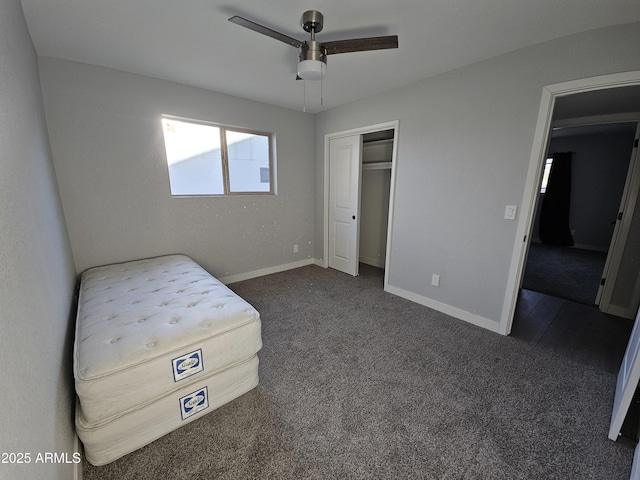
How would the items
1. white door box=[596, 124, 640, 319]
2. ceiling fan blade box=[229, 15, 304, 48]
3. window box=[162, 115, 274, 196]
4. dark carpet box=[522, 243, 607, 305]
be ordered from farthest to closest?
1. dark carpet box=[522, 243, 607, 305]
2. window box=[162, 115, 274, 196]
3. white door box=[596, 124, 640, 319]
4. ceiling fan blade box=[229, 15, 304, 48]

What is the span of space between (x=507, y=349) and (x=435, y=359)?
679 mm

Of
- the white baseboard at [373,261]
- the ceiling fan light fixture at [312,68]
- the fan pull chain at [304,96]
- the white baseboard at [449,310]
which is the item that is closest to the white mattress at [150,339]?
the ceiling fan light fixture at [312,68]

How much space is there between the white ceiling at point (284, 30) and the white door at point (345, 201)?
43.3 inches

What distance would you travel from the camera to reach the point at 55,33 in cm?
181

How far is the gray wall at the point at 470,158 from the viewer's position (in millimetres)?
1853

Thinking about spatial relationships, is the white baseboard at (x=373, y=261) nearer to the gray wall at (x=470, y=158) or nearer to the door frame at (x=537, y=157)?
the gray wall at (x=470, y=158)

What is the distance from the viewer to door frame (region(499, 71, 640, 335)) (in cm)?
169

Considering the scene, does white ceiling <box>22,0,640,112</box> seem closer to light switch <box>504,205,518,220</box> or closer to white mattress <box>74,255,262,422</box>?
light switch <box>504,205,518,220</box>

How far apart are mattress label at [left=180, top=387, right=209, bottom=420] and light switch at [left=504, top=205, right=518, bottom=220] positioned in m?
2.66

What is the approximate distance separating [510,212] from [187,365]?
8.79ft

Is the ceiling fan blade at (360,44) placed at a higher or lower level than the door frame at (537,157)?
higher

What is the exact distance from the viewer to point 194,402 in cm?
144

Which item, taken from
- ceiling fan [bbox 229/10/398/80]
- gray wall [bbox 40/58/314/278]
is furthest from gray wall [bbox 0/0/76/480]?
ceiling fan [bbox 229/10/398/80]

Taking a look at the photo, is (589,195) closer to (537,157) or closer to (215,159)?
(537,157)
